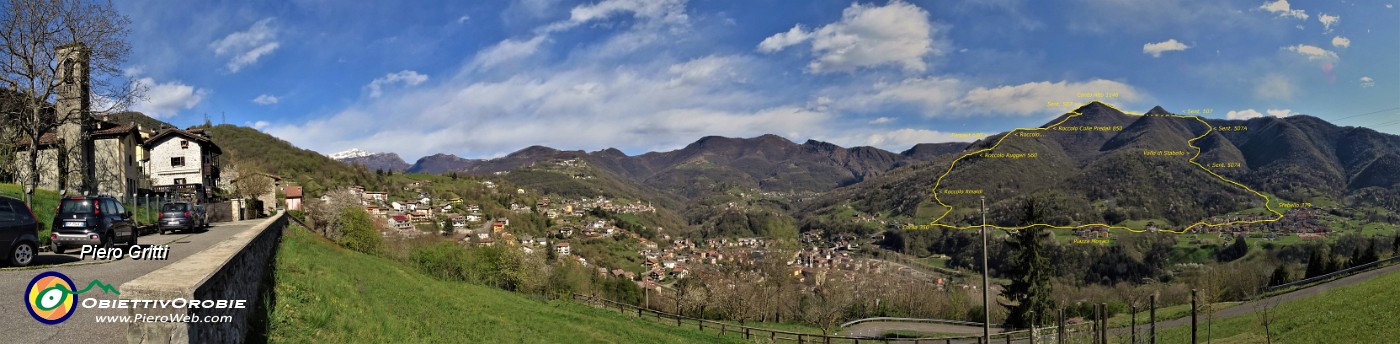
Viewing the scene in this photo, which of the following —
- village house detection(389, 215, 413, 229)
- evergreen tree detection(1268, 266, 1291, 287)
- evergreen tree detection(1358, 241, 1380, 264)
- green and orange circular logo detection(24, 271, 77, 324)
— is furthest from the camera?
village house detection(389, 215, 413, 229)

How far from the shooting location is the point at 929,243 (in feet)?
518

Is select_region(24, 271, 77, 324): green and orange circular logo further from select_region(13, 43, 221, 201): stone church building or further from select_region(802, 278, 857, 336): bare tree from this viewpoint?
select_region(802, 278, 857, 336): bare tree

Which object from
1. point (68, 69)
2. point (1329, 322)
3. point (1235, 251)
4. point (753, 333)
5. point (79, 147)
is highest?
point (68, 69)

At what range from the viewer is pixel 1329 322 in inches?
930

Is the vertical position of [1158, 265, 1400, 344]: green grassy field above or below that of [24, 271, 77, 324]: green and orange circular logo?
below

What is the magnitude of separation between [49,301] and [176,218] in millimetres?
19934

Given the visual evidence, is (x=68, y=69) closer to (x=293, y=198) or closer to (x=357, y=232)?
(x=357, y=232)

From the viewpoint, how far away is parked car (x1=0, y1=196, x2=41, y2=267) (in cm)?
1051

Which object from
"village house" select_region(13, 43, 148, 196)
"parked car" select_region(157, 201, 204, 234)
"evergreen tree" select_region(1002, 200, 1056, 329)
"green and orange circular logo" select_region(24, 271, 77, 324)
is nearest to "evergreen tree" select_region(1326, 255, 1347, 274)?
"evergreen tree" select_region(1002, 200, 1056, 329)

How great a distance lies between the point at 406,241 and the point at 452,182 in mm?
91099

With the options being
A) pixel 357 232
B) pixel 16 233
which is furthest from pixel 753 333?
pixel 16 233

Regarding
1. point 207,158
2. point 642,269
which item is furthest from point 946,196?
point 207,158

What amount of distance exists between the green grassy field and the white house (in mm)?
57524

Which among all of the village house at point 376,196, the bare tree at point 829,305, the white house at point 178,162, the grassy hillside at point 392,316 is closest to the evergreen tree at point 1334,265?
the bare tree at point 829,305
